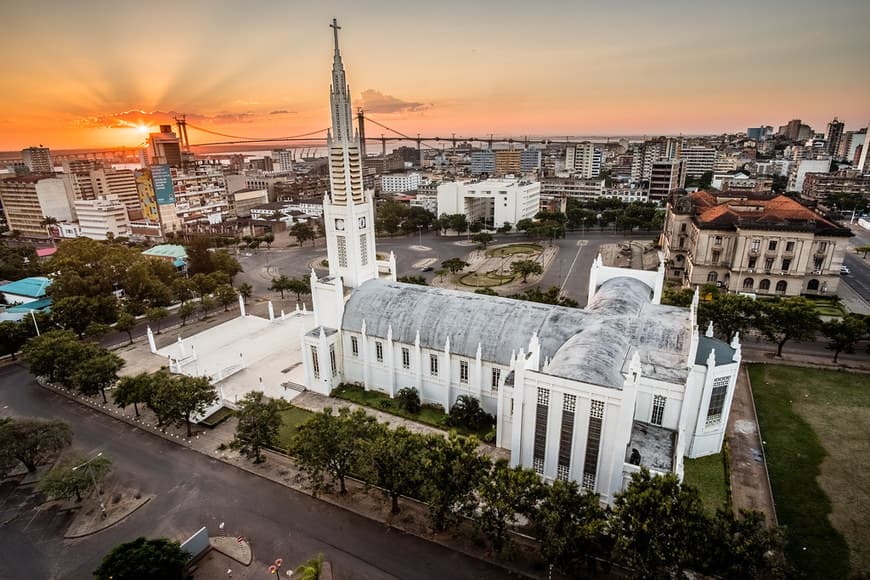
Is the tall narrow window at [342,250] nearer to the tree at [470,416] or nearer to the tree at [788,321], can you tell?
the tree at [470,416]

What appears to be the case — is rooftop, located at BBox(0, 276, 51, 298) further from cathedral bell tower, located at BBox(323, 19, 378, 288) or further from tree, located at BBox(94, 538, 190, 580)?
tree, located at BBox(94, 538, 190, 580)

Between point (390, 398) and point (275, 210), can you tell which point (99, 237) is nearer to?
point (275, 210)

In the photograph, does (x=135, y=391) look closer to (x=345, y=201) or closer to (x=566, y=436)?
(x=345, y=201)

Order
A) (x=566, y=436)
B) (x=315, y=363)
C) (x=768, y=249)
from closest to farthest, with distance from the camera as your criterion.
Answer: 1. (x=566, y=436)
2. (x=315, y=363)
3. (x=768, y=249)

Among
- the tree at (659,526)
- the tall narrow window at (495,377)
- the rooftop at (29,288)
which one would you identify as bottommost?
the rooftop at (29,288)

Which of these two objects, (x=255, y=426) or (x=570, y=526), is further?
(x=255, y=426)

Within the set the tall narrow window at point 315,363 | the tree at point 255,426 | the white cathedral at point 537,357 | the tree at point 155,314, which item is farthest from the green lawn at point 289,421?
the tree at point 155,314

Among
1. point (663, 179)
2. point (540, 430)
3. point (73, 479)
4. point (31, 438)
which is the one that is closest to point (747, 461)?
point (540, 430)
